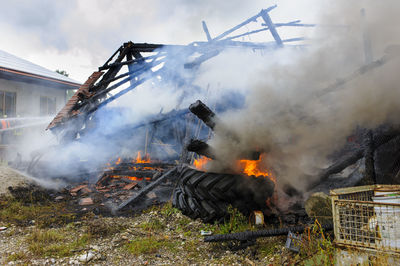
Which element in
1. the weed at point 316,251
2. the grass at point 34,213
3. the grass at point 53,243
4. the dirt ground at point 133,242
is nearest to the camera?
the weed at point 316,251

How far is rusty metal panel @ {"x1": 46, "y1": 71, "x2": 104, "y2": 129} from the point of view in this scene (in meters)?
7.28

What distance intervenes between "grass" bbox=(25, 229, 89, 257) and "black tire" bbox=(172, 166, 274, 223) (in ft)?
6.49

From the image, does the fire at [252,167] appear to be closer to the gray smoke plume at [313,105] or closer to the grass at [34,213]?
the gray smoke plume at [313,105]

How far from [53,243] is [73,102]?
5350 mm

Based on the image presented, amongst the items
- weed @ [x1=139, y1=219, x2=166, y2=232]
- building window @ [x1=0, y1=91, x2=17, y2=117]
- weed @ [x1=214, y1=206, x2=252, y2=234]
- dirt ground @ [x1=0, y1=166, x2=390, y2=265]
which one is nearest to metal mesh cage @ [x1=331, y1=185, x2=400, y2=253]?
dirt ground @ [x1=0, y1=166, x2=390, y2=265]

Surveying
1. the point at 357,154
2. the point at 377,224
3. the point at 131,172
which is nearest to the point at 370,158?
the point at 357,154

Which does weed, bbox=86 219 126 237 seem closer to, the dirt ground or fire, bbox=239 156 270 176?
the dirt ground

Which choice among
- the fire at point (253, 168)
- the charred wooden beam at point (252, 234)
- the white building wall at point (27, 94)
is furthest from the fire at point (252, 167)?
the white building wall at point (27, 94)

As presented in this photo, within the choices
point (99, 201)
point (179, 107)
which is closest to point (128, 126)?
point (179, 107)

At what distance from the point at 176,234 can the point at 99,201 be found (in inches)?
117

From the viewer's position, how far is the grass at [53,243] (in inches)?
126

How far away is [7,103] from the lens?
1258 centimetres

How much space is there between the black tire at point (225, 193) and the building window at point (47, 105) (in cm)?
1450

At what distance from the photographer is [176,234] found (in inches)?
156
